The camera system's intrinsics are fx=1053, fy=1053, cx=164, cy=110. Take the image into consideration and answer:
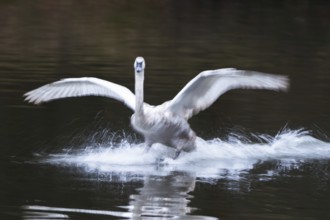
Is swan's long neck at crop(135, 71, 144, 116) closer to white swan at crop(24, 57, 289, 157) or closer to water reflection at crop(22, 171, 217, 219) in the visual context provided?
white swan at crop(24, 57, 289, 157)

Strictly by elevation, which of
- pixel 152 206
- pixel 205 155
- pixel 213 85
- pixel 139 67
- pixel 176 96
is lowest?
pixel 152 206

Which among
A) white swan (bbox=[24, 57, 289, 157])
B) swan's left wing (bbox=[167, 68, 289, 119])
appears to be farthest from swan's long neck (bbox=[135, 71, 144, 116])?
swan's left wing (bbox=[167, 68, 289, 119])

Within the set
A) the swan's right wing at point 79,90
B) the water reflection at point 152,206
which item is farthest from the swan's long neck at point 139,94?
the water reflection at point 152,206

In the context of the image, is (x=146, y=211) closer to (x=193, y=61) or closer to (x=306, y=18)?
(x=193, y=61)

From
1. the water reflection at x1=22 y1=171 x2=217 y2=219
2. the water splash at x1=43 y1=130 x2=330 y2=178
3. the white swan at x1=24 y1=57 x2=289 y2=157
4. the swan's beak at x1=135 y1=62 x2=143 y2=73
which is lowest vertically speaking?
the water reflection at x1=22 y1=171 x2=217 y2=219

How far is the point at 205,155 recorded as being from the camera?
46.3 ft

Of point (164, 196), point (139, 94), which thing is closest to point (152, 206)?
point (164, 196)

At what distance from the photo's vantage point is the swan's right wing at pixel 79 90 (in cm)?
1412

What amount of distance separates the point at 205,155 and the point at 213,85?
960 mm

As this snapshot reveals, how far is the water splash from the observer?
519 inches

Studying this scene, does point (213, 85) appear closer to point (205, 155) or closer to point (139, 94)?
point (205, 155)

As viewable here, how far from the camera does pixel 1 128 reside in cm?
1468

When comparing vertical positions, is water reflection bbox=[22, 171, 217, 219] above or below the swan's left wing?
below

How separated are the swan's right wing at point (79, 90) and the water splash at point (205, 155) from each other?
2.43 feet
